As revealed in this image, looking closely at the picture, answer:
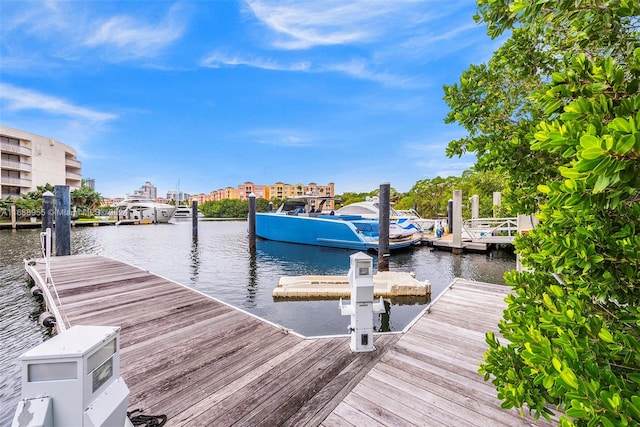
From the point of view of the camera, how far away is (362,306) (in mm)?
2902

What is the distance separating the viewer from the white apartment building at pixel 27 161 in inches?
1165

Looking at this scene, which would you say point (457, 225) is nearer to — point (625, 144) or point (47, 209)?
point (625, 144)

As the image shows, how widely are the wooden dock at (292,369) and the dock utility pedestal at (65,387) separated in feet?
3.80

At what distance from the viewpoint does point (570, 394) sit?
0.67m

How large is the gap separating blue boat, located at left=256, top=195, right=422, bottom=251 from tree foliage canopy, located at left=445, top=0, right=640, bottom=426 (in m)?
11.5

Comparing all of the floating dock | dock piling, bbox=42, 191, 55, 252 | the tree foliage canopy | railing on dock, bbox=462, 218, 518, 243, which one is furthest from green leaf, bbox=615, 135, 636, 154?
railing on dock, bbox=462, 218, 518, 243

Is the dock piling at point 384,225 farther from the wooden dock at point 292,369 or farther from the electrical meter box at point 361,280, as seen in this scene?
the electrical meter box at point 361,280

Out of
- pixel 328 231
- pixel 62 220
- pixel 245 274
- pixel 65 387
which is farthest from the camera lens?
pixel 328 231

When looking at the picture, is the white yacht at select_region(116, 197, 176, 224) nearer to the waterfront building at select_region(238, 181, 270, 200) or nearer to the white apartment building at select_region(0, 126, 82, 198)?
the white apartment building at select_region(0, 126, 82, 198)

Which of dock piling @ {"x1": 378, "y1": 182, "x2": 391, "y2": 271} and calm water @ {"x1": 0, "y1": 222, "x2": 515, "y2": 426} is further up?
dock piling @ {"x1": 378, "y1": 182, "x2": 391, "y2": 271}

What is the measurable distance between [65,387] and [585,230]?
190 centimetres

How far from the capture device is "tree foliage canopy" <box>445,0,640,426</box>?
65 cm

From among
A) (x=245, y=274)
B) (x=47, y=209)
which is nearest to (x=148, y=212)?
(x=47, y=209)

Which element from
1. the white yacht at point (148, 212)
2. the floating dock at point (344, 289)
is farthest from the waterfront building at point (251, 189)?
the floating dock at point (344, 289)
